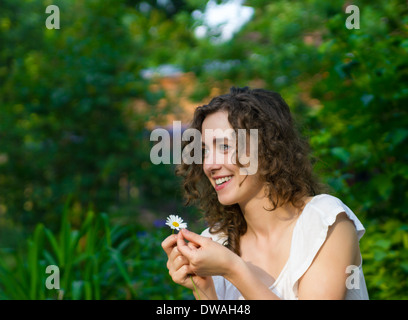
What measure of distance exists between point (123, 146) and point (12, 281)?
3.69m

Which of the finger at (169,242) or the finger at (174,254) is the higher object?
the finger at (169,242)

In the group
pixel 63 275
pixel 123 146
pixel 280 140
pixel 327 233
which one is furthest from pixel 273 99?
pixel 123 146

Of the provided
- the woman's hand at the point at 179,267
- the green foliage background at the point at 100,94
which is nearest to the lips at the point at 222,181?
the woman's hand at the point at 179,267

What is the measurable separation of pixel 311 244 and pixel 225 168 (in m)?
0.46

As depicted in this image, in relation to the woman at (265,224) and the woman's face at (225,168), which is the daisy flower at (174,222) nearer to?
the woman at (265,224)

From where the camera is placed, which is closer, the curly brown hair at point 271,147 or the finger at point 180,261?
the finger at point 180,261

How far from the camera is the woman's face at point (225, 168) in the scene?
75.9 inches

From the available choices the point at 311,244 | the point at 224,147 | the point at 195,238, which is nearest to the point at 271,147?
the point at 224,147

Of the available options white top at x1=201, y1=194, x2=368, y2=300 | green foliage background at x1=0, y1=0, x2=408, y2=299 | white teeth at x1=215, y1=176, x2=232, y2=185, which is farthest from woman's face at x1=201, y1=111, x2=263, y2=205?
green foliage background at x1=0, y1=0, x2=408, y2=299

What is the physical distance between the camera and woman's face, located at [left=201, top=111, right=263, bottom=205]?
1.93 metres

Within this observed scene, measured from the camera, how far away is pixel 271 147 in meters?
2.00

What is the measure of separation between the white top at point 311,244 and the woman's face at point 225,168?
25 centimetres

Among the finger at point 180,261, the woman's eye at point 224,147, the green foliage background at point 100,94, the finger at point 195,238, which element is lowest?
the finger at point 180,261

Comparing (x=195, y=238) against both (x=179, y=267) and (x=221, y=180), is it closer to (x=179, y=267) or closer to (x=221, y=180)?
(x=179, y=267)
